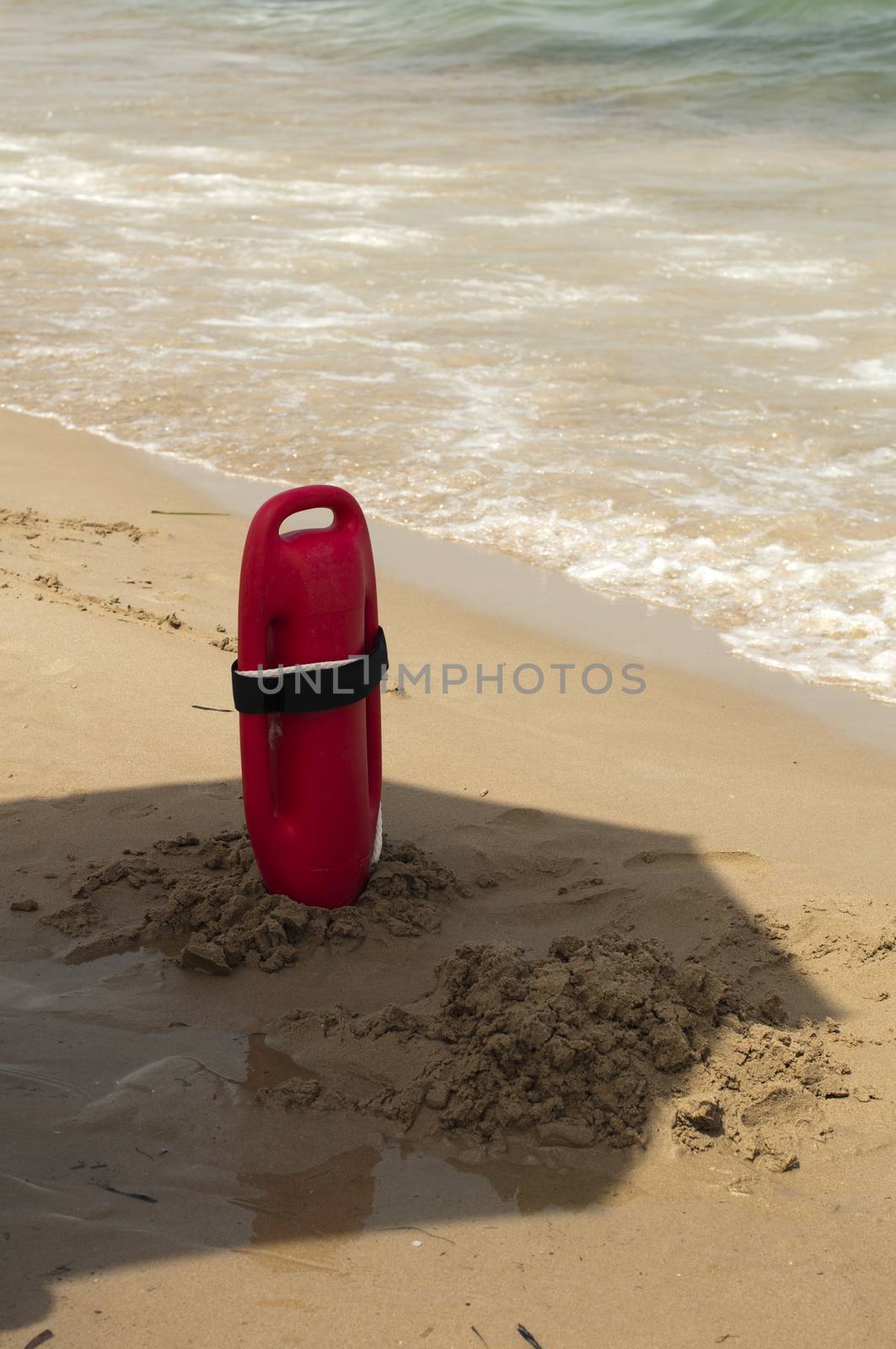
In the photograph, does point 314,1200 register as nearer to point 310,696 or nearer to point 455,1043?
point 455,1043

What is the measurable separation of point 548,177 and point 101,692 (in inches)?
416

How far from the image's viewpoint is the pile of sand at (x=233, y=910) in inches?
108

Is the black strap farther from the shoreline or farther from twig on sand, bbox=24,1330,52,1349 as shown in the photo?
the shoreline

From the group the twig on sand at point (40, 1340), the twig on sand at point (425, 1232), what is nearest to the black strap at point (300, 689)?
the twig on sand at point (425, 1232)

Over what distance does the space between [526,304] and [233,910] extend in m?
6.91

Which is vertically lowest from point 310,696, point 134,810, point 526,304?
point 134,810

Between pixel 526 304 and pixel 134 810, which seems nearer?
pixel 134 810

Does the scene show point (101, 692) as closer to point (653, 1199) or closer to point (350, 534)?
point (350, 534)

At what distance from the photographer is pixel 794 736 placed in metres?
4.04

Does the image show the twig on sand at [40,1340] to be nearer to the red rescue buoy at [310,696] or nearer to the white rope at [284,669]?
the red rescue buoy at [310,696]

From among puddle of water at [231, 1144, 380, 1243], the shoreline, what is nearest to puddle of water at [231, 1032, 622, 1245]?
puddle of water at [231, 1144, 380, 1243]

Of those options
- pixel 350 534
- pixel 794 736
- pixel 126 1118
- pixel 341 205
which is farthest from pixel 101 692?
pixel 341 205

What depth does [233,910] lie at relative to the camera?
2836mm

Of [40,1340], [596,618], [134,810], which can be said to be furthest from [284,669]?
[596,618]
